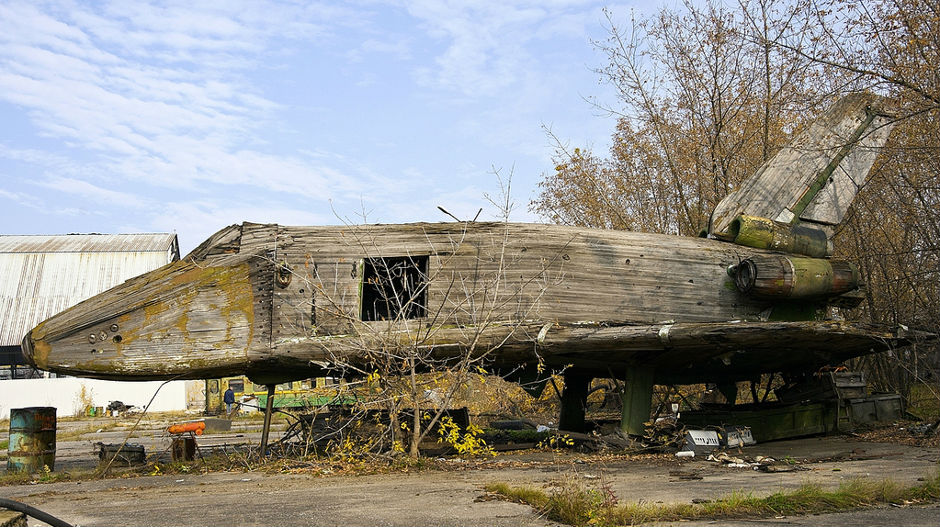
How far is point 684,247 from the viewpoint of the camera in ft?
38.9

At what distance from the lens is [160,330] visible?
10.6 meters

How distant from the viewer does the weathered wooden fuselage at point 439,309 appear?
1044 cm

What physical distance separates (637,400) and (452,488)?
14.8ft

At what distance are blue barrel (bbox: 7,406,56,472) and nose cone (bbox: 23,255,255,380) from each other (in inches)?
56.5

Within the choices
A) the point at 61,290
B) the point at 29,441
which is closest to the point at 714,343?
the point at 29,441

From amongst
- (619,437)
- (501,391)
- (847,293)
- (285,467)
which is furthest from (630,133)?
(285,467)

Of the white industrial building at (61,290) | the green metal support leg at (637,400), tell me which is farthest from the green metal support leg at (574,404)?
the white industrial building at (61,290)

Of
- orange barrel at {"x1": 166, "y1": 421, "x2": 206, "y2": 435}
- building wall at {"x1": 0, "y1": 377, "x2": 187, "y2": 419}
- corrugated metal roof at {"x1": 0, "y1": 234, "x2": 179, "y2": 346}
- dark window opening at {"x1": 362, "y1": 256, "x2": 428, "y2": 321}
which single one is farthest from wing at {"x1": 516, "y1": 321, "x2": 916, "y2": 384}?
corrugated metal roof at {"x1": 0, "y1": 234, "x2": 179, "y2": 346}

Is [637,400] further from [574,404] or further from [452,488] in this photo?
[452,488]

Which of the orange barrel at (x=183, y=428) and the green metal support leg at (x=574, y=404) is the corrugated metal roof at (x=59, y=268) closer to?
the orange barrel at (x=183, y=428)

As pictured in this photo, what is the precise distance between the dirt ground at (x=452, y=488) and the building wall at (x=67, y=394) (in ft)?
91.4

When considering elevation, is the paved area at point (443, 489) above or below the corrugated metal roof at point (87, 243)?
below

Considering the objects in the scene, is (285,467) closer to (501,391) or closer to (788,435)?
(788,435)

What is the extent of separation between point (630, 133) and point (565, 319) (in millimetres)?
12665
